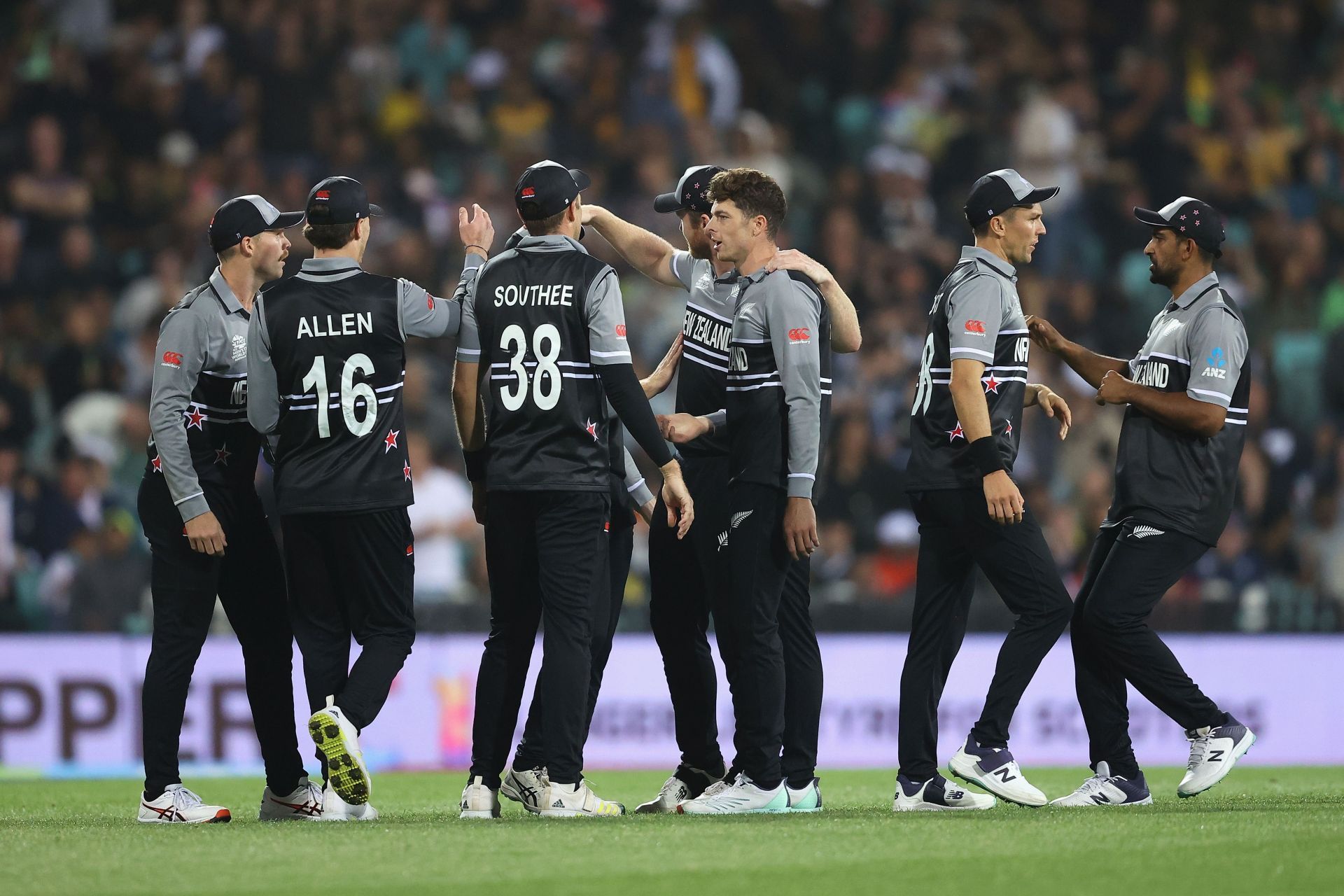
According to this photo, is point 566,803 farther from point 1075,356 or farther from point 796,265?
point 1075,356

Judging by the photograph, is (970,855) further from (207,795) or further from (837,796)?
(207,795)

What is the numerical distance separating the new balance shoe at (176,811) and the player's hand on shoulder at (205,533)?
98cm

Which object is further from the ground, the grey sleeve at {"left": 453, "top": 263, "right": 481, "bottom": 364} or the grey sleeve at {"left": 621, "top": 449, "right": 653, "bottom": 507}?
the grey sleeve at {"left": 453, "top": 263, "right": 481, "bottom": 364}

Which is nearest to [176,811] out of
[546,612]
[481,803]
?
[481,803]

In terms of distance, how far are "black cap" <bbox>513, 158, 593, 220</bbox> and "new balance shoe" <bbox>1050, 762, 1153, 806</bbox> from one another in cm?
312

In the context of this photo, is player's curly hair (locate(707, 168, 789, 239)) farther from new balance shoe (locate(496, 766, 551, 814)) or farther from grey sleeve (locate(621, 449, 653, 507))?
new balance shoe (locate(496, 766, 551, 814))

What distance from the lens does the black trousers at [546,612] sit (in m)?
6.71

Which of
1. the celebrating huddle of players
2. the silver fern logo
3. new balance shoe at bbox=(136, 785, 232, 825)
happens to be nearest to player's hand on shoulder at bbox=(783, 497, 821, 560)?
the celebrating huddle of players

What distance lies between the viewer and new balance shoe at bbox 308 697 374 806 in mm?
6418

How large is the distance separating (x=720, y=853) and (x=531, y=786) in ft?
5.00

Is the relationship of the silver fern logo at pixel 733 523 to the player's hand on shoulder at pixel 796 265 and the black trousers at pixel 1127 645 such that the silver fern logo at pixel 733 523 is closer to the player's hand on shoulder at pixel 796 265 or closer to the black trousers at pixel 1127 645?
the player's hand on shoulder at pixel 796 265

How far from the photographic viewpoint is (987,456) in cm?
684

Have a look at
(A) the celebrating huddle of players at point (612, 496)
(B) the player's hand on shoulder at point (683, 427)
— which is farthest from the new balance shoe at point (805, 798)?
(B) the player's hand on shoulder at point (683, 427)

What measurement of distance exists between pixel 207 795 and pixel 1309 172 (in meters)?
11.8
